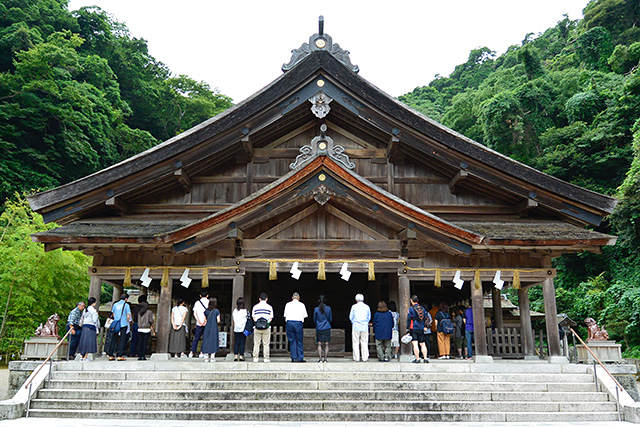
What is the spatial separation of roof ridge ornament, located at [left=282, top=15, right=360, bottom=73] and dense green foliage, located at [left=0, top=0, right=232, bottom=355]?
16.9m

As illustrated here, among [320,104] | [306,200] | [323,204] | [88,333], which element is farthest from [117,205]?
[320,104]

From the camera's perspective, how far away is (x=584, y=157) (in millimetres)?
34438

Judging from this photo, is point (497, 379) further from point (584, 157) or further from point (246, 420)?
point (584, 157)

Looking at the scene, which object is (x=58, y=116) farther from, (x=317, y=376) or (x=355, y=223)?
(x=317, y=376)

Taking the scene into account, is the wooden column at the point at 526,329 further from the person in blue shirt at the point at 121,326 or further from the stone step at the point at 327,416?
the person in blue shirt at the point at 121,326

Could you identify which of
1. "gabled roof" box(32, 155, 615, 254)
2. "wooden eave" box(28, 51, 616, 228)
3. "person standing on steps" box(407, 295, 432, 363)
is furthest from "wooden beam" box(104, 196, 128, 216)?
"person standing on steps" box(407, 295, 432, 363)

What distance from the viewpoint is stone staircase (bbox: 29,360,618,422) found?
840 centimetres

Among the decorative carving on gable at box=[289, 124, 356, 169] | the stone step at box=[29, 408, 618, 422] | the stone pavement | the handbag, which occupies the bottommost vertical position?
the stone pavement

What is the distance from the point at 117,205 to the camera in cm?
1259

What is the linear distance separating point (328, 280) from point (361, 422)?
8737 millimetres

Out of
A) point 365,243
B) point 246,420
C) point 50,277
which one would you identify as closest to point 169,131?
point 50,277

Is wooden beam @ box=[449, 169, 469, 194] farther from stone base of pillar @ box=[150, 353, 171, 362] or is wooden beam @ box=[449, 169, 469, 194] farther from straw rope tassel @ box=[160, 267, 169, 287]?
stone base of pillar @ box=[150, 353, 171, 362]

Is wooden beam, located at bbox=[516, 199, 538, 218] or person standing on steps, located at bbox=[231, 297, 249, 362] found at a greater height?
wooden beam, located at bbox=[516, 199, 538, 218]

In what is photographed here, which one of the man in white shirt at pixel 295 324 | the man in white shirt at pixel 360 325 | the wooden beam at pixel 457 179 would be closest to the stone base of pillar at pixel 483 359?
the man in white shirt at pixel 360 325
